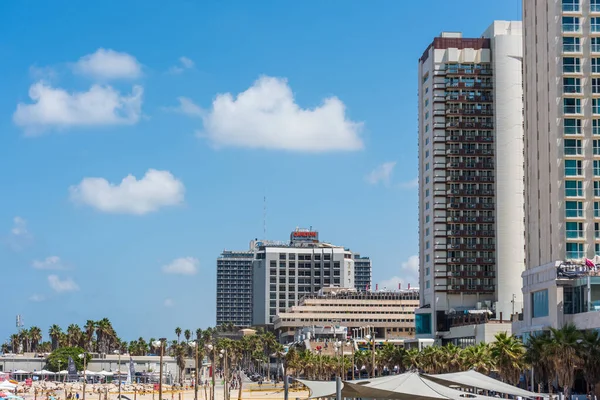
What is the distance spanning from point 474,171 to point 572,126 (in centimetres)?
4688

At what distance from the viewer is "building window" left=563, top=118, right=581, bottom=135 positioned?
347 ft

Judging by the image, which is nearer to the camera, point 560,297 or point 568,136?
point 560,297

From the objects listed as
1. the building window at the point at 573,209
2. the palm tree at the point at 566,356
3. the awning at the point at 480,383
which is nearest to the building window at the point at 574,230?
the building window at the point at 573,209

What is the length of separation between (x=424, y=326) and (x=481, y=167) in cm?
2728

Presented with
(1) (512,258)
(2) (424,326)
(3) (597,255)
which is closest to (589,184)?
(3) (597,255)

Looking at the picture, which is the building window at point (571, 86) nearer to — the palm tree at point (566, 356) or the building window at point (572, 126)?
the building window at point (572, 126)

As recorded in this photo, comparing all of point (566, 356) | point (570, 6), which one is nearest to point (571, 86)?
point (570, 6)

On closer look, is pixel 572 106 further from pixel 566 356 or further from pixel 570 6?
pixel 566 356

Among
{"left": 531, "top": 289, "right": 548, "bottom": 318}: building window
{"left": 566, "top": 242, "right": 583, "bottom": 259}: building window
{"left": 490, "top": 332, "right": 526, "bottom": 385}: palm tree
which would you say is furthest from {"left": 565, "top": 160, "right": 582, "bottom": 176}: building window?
{"left": 490, "top": 332, "right": 526, "bottom": 385}: palm tree

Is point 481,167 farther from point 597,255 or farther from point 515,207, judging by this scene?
point 597,255

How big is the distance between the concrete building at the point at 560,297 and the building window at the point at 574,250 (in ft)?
9.14

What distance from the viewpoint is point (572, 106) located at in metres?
106

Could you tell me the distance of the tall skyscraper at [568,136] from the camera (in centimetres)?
10456

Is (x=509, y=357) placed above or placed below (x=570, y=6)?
below
